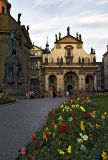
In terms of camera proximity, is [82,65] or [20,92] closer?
[20,92]

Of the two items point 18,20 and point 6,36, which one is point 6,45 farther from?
point 18,20

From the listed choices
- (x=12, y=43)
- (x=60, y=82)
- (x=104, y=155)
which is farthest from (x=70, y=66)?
(x=104, y=155)

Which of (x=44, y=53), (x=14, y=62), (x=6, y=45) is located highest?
(x=44, y=53)

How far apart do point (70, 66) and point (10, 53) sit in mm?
40394

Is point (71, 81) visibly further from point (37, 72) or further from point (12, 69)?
point (12, 69)

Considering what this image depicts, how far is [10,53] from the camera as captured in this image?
81.0 ft

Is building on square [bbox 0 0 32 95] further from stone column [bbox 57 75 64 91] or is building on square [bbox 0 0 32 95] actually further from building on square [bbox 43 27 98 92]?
stone column [bbox 57 75 64 91]

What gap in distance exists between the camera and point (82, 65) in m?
63.7

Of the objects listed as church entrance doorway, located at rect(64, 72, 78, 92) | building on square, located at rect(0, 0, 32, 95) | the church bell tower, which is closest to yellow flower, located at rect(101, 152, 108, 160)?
building on square, located at rect(0, 0, 32, 95)

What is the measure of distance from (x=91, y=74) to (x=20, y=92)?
41259 mm

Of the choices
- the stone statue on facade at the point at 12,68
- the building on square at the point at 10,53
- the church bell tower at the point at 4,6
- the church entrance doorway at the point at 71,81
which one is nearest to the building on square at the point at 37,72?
the church entrance doorway at the point at 71,81

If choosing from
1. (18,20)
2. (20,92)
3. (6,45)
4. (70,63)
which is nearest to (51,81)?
(70,63)

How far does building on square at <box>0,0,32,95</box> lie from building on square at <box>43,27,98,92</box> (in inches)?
750

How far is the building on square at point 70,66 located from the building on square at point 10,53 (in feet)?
62.5
